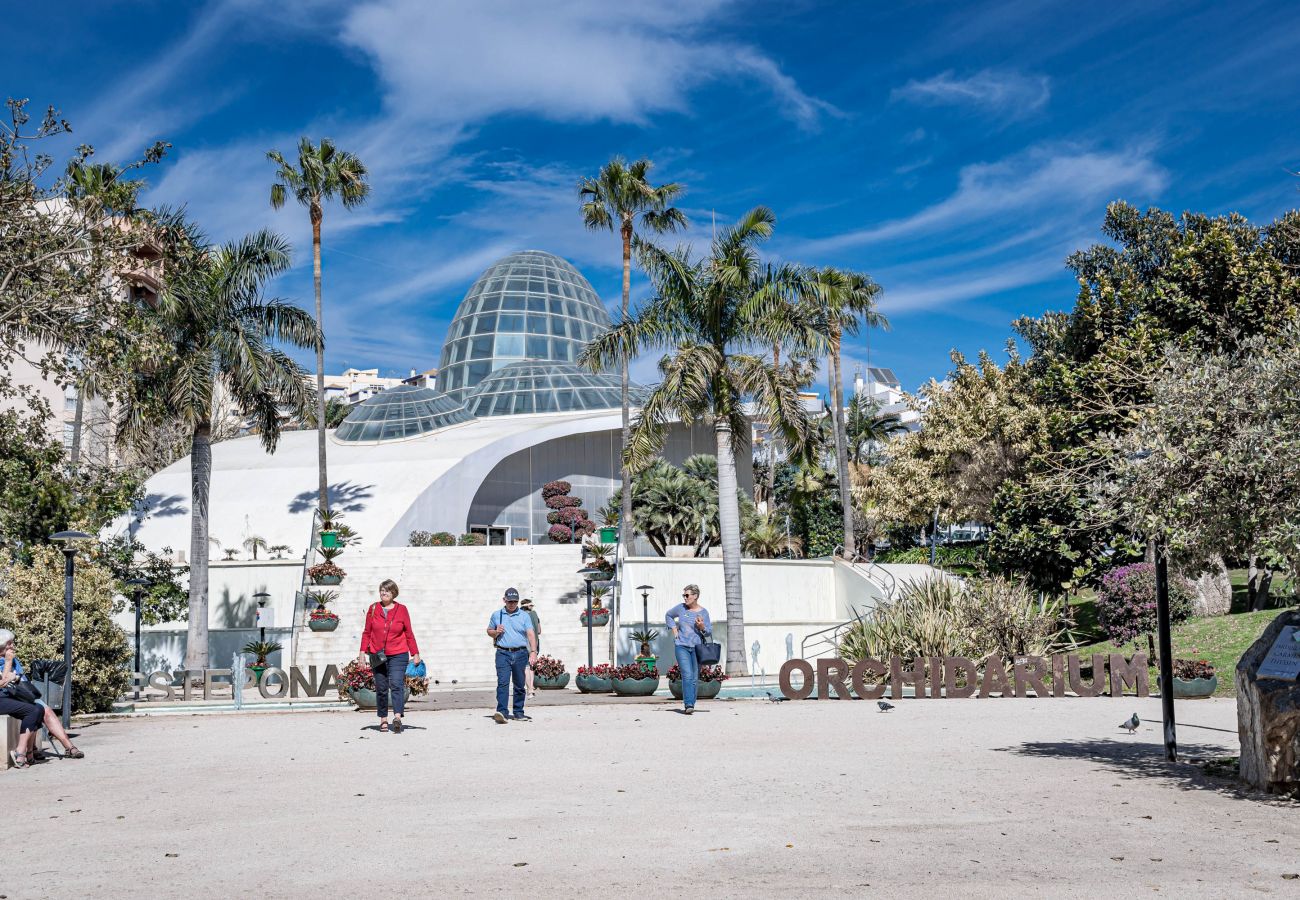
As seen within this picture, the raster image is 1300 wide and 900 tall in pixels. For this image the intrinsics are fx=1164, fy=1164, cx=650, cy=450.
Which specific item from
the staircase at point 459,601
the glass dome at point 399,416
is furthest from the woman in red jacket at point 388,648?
the glass dome at point 399,416

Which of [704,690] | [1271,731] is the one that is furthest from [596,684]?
[1271,731]

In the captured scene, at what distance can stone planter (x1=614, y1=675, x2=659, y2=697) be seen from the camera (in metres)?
17.9

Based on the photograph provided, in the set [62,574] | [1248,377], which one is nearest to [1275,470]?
[1248,377]

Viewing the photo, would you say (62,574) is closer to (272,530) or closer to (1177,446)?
(1177,446)

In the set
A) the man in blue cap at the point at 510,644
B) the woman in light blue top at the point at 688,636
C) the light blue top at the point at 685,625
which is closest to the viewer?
the man in blue cap at the point at 510,644

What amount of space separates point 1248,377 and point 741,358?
1471 cm

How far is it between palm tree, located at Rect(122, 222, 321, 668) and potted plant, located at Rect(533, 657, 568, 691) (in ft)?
24.9

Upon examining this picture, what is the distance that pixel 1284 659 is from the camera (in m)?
7.91

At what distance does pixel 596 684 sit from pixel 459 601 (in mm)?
9522

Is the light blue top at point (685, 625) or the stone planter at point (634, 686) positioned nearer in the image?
the light blue top at point (685, 625)

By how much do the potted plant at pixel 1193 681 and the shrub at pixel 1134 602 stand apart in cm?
489

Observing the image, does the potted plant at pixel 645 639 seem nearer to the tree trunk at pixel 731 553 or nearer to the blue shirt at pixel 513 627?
the tree trunk at pixel 731 553

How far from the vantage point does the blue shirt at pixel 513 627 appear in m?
13.7

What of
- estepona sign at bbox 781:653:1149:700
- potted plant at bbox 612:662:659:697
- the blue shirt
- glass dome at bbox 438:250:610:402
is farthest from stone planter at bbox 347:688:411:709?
glass dome at bbox 438:250:610:402
